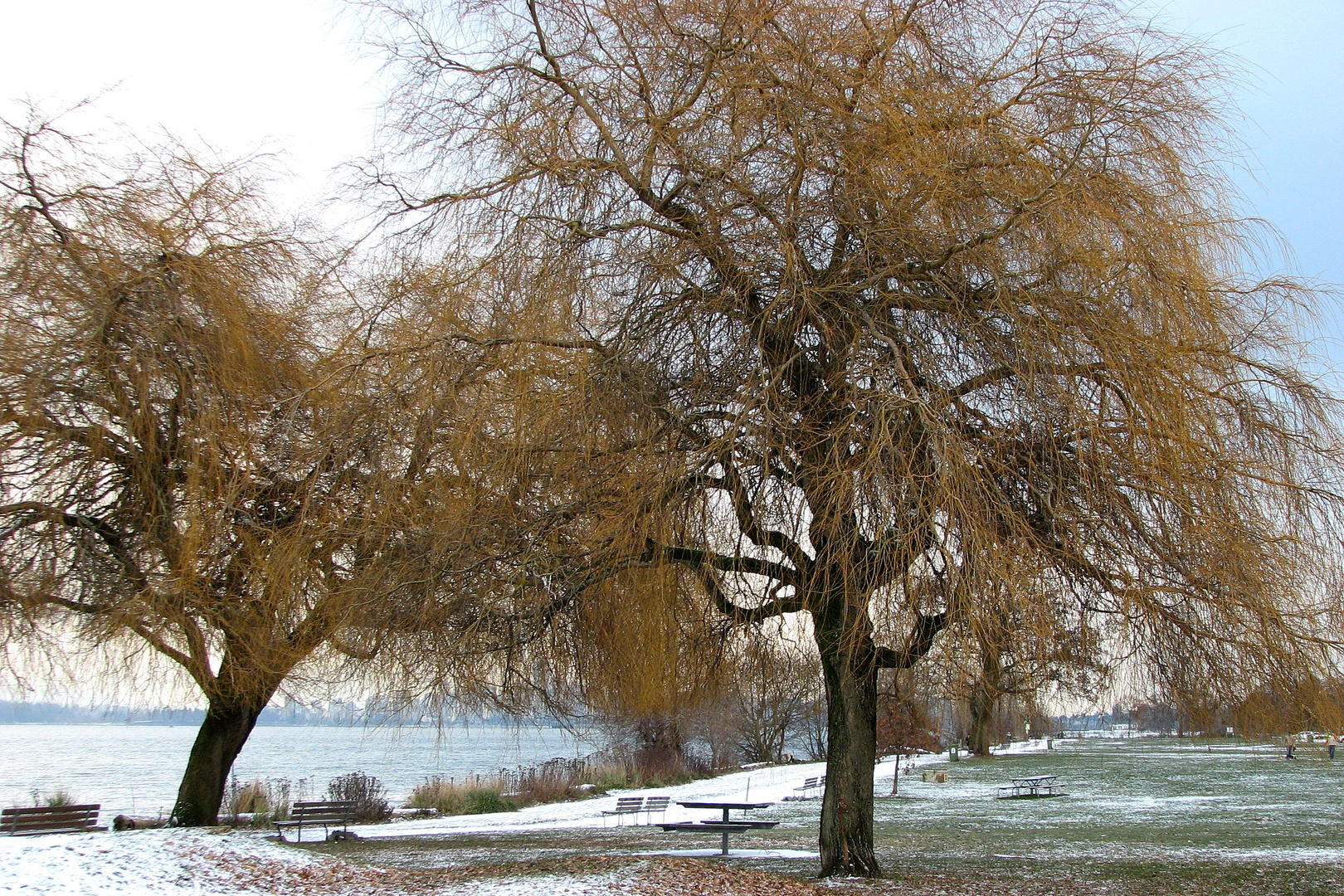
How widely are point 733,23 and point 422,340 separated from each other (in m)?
3.62

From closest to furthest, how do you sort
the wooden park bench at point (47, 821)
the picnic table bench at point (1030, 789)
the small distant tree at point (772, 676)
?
1. the small distant tree at point (772, 676)
2. the wooden park bench at point (47, 821)
3. the picnic table bench at point (1030, 789)

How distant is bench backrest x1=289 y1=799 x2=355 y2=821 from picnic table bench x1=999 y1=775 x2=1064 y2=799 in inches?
577

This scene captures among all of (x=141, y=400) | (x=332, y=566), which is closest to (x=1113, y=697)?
(x=332, y=566)

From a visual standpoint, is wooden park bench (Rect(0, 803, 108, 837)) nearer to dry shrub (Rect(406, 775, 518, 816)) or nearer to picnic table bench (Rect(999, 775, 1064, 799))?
dry shrub (Rect(406, 775, 518, 816))

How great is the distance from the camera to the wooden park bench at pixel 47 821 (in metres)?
11.3

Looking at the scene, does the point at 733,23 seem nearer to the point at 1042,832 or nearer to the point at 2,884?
the point at 2,884

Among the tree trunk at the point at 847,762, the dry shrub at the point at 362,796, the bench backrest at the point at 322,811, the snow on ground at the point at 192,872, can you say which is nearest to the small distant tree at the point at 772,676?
the tree trunk at the point at 847,762

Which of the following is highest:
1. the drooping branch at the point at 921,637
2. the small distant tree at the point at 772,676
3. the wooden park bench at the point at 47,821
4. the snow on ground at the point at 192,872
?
the drooping branch at the point at 921,637

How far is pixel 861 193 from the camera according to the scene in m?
7.72

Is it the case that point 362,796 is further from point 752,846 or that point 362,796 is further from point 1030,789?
point 1030,789

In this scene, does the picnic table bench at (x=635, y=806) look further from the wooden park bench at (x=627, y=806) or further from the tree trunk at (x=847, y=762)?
the tree trunk at (x=847, y=762)

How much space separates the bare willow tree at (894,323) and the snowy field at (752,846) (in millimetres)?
2523

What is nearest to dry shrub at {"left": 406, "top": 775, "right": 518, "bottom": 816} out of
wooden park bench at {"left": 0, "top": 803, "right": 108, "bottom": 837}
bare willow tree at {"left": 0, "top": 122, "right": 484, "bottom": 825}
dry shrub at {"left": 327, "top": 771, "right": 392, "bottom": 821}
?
dry shrub at {"left": 327, "top": 771, "right": 392, "bottom": 821}

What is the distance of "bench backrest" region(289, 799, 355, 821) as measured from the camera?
1348 centimetres
